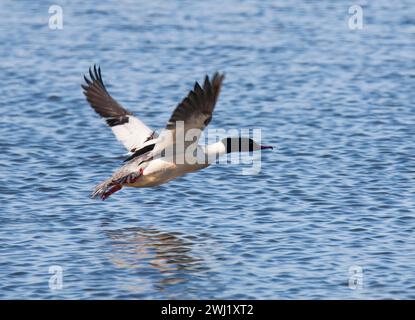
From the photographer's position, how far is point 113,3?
91.6 ft

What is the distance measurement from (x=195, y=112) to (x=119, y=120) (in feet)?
9.26

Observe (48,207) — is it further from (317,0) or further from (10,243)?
(317,0)

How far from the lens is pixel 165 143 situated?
1184 cm

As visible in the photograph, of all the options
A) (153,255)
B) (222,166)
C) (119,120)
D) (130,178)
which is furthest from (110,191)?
(222,166)

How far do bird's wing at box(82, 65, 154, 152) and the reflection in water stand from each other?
133cm

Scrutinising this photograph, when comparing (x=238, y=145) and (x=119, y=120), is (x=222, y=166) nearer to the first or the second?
(x=119, y=120)

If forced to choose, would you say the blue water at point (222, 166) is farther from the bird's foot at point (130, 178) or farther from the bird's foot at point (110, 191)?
the bird's foot at point (130, 178)

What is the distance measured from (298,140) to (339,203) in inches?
139

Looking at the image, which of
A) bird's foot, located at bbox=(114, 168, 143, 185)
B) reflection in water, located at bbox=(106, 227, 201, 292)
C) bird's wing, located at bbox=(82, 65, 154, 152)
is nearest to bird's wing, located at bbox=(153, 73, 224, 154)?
bird's foot, located at bbox=(114, 168, 143, 185)

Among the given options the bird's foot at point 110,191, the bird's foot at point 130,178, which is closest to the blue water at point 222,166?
the bird's foot at point 110,191

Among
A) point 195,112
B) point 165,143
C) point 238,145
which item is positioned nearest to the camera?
point 195,112

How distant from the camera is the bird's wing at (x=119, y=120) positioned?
43.5 ft

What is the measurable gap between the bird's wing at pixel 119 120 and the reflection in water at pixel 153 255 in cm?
133
